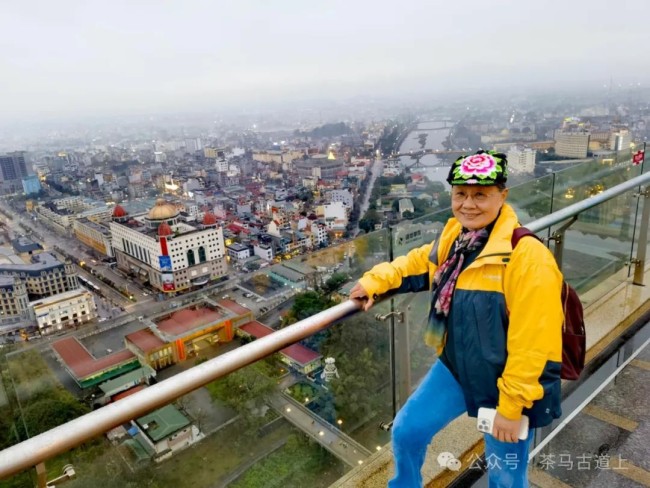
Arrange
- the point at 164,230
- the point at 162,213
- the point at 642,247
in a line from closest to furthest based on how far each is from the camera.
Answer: the point at 642,247 < the point at 164,230 < the point at 162,213

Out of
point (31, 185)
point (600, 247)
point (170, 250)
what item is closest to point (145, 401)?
point (600, 247)

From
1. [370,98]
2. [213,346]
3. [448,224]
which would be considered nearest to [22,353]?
[213,346]

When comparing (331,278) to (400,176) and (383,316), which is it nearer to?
(383,316)

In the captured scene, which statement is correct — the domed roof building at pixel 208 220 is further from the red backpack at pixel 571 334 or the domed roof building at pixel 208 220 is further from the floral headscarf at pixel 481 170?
the red backpack at pixel 571 334

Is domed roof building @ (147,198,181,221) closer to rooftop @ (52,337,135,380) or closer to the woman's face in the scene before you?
rooftop @ (52,337,135,380)

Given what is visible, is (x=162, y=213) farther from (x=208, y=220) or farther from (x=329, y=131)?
(x=329, y=131)

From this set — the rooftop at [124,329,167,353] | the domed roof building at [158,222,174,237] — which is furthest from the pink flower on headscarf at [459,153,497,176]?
the domed roof building at [158,222,174,237]
